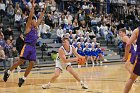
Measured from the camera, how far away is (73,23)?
2508 centimetres

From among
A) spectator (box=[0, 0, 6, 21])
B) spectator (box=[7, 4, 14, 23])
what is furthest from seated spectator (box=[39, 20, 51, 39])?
spectator (box=[0, 0, 6, 21])

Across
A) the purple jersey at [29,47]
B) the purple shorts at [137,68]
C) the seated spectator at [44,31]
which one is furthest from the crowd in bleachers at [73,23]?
the purple shorts at [137,68]

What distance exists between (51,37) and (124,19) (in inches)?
391

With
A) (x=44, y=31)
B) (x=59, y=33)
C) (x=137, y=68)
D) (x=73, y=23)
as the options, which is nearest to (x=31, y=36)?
(x=137, y=68)

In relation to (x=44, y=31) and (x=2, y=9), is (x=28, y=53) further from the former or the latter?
(x=2, y=9)

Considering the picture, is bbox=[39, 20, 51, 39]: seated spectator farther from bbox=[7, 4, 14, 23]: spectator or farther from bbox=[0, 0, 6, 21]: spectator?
bbox=[0, 0, 6, 21]: spectator

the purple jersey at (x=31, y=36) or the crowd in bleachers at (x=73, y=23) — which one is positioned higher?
the purple jersey at (x=31, y=36)

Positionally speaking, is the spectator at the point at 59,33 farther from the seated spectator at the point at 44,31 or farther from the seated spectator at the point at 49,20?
the seated spectator at the point at 49,20

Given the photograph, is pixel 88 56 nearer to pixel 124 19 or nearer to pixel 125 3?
pixel 124 19

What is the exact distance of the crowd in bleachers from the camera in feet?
70.0

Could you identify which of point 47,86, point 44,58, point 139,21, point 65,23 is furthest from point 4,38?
point 139,21

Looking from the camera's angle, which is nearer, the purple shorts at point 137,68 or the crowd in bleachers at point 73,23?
the purple shorts at point 137,68

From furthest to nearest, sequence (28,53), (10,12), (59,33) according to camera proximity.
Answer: (59,33) < (10,12) < (28,53)

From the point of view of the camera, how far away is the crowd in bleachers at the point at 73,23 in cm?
2133
